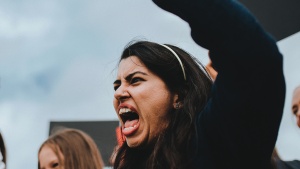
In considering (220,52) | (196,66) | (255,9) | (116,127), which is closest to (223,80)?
(220,52)

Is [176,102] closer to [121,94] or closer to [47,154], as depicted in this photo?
[121,94]

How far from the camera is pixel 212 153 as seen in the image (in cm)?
133

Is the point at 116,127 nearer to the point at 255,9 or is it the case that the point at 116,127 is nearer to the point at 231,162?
the point at 255,9

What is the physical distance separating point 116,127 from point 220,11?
4.94 meters

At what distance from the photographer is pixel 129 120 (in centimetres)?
206

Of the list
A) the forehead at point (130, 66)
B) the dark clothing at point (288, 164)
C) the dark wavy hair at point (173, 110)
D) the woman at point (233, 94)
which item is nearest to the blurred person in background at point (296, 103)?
the dark clothing at point (288, 164)

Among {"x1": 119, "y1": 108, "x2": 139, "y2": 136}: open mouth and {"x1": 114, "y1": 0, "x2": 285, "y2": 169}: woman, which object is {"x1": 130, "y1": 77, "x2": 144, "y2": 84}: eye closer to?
{"x1": 119, "y1": 108, "x2": 139, "y2": 136}: open mouth

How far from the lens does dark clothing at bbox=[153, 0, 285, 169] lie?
1190 mm

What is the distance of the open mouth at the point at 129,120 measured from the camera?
1.97m

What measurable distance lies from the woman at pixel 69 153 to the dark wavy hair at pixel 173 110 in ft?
3.88

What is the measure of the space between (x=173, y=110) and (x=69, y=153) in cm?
149

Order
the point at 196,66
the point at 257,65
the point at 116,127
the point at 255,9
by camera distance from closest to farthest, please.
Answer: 1. the point at 257,65
2. the point at 196,66
3. the point at 255,9
4. the point at 116,127

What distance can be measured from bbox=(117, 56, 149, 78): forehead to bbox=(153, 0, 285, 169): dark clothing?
644 millimetres

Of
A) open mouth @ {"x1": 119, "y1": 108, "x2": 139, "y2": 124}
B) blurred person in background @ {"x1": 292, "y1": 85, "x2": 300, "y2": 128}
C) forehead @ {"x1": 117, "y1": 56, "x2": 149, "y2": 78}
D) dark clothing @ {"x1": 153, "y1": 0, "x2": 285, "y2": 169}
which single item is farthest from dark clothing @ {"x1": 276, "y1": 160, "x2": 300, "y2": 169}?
dark clothing @ {"x1": 153, "y1": 0, "x2": 285, "y2": 169}
